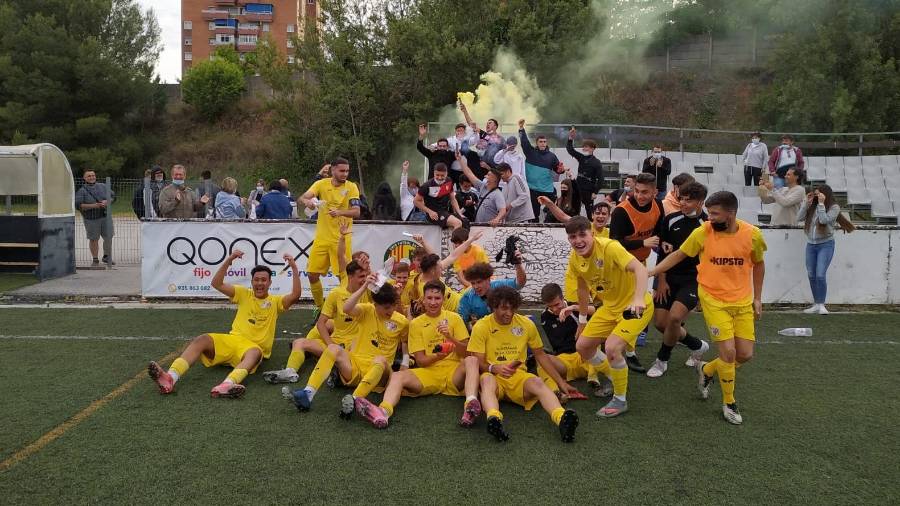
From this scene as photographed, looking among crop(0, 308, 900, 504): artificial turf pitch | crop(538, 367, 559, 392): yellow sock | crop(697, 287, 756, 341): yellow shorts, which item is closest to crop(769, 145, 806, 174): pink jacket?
crop(0, 308, 900, 504): artificial turf pitch

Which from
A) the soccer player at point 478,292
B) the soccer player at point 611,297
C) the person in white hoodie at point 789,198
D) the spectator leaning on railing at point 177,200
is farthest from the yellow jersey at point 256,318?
the person in white hoodie at point 789,198

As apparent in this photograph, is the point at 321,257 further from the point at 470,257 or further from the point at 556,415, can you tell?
→ the point at 556,415

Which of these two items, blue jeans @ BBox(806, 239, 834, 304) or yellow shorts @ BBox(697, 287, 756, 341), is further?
blue jeans @ BBox(806, 239, 834, 304)

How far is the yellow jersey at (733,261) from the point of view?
5.65 m

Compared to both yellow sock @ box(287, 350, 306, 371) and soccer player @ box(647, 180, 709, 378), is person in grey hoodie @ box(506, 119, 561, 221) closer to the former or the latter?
soccer player @ box(647, 180, 709, 378)

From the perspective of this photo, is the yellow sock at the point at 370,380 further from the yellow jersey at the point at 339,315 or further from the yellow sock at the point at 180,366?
the yellow sock at the point at 180,366

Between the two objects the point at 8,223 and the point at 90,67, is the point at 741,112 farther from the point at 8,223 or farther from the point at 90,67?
the point at 90,67

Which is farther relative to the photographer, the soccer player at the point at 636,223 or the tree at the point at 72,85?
the tree at the point at 72,85

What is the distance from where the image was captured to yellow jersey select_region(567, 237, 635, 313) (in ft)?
18.8

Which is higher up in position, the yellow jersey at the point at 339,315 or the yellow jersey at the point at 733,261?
the yellow jersey at the point at 733,261

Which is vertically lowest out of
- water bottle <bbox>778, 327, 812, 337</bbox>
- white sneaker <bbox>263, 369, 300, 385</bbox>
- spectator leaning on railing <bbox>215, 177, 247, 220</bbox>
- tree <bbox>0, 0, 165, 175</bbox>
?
white sneaker <bbox>263, 369, 300, 385</bbox>

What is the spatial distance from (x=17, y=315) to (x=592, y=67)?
27.4 m

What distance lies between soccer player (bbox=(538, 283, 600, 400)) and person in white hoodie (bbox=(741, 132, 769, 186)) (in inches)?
535

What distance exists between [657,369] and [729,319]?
4.82 ft
